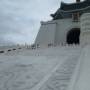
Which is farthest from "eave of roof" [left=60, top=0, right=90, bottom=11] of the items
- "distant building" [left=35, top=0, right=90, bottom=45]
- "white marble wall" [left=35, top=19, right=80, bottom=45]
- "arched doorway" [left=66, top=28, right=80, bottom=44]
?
"arched doorway" [left=66, top=28, right=80, bottom=44]

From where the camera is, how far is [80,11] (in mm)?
29172

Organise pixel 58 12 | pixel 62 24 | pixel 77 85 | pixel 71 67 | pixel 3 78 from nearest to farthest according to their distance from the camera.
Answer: pixel 77 85, pixel 3 78, pixel 71 67, pixel 62 24, pixel 58 12

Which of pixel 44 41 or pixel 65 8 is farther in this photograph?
pixel 65 8

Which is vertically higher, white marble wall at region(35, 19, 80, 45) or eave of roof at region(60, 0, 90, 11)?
eave of roof at region(60, 0, 90, 11)

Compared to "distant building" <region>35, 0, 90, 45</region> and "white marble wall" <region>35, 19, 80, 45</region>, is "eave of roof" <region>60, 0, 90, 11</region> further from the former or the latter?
"white marble wall" <region>35, 19, 80, 45</region>

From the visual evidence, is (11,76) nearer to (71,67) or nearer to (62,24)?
(71,67)

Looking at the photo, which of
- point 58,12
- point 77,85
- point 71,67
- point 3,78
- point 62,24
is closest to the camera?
point 77,85

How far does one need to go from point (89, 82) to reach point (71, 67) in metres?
2.27

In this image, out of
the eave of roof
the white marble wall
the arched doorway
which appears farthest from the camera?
the eave of roof

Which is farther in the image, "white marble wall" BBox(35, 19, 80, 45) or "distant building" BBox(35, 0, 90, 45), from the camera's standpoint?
"distant building" BBox(35, 0, 90, 45)

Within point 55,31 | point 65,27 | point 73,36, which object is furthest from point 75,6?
point 55,31

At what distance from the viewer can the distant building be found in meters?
27.6

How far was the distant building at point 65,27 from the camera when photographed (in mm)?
27562

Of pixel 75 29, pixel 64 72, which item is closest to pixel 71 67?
pixel 64 72
